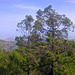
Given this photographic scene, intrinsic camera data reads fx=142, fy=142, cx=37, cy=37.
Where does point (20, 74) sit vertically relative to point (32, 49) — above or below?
below

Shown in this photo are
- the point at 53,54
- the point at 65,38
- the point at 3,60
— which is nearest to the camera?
the point at 53,54

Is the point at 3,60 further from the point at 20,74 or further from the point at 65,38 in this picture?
the point at 65,38

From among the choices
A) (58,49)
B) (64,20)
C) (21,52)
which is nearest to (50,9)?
(64,20)

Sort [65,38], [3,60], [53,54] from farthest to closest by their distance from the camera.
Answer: [65,38] < [3,60] < [53,54]

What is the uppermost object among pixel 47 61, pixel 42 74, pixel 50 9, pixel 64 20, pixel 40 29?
pixel 50 9

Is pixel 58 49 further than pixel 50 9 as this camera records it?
No

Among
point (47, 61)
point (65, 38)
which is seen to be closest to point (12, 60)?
point (47, 61)

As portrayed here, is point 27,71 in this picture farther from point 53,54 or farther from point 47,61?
point 53,54
